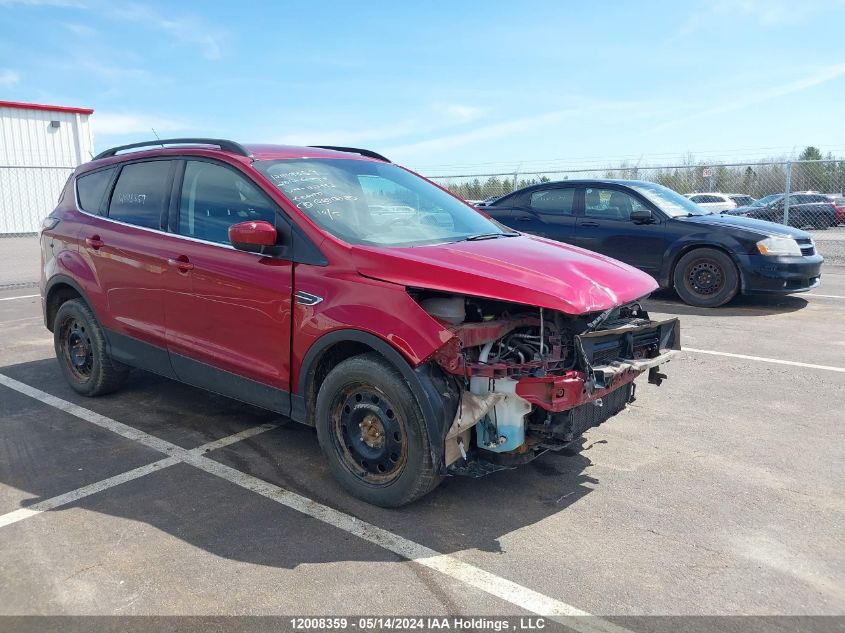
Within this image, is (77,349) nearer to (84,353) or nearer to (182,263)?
(84,353)

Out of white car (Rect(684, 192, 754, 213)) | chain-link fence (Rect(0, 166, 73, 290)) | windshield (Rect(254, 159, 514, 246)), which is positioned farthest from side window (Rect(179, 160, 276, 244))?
white car (Rect(684, 192, 754, 213))

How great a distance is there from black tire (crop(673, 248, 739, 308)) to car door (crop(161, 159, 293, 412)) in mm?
6813

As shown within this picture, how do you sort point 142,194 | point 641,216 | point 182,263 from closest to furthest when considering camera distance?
point 182,263, point 142,194, point 641,216

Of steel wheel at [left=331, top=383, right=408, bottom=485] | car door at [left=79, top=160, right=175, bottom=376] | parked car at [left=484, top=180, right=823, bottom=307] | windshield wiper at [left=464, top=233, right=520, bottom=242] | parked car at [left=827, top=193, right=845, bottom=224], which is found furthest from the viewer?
parked car at [left=827, top=193, right=845, bottom=224]

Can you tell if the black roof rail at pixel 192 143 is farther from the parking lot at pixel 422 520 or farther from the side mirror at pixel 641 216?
the side mirror at pixel 641 216

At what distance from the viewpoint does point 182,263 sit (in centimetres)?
438

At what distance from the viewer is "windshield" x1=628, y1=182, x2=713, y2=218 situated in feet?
31.1

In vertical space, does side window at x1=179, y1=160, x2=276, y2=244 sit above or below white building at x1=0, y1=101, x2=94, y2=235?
below

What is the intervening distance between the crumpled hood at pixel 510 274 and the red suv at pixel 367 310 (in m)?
0.01

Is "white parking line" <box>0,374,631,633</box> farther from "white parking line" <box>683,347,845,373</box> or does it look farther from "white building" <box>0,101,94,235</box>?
"white building" <box>0,101,94,235</box>

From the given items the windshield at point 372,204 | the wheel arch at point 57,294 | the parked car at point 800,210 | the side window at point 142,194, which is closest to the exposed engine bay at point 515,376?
the windshield at point 372,204

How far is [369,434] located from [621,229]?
271 inches

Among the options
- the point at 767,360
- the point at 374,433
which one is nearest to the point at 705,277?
the point at 767,360

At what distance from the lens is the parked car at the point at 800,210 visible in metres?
18.9
